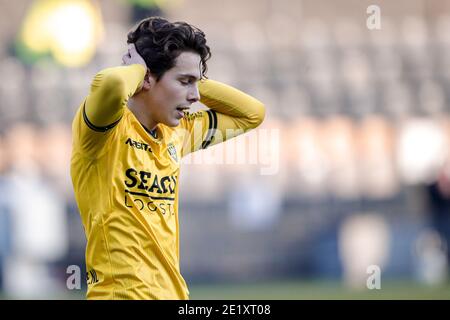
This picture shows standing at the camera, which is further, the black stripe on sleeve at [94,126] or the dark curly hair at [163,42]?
the dark curly hair at [163,42]

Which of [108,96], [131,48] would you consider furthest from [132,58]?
[108,96]

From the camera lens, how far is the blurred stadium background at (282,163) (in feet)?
61.1

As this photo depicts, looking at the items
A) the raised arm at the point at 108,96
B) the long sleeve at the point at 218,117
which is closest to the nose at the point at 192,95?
the raised arm at the point at 108,96

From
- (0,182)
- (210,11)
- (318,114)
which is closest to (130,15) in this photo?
(210,11)

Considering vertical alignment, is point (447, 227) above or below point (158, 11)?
below

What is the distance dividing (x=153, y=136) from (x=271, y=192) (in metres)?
15.0

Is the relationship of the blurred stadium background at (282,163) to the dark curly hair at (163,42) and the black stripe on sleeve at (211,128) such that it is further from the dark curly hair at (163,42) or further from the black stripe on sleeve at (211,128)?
the dark curly hair at (163,42)

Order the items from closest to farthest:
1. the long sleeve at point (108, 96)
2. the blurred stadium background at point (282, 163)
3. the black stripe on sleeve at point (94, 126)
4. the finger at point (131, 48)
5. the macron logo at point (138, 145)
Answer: the long sleeve at point (108, 96) < the black stripe on sleeve at point (94, 126) < the macron logo at point (138, 145) < the finger at point (131, 48) < the blurred stadium background at point (282, 163)

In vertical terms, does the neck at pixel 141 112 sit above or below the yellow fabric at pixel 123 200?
above

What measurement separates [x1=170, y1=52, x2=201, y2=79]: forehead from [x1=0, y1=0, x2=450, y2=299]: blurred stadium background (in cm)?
1090

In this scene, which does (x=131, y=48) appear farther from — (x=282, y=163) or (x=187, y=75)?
(x=282, y=163)

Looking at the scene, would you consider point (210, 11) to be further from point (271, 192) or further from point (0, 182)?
point (0, 182)

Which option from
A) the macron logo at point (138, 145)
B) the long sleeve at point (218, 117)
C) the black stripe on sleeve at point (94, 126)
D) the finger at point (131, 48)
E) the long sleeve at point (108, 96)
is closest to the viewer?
the long sleeve at point (108, 96)

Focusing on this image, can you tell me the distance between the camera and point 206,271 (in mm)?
19891
